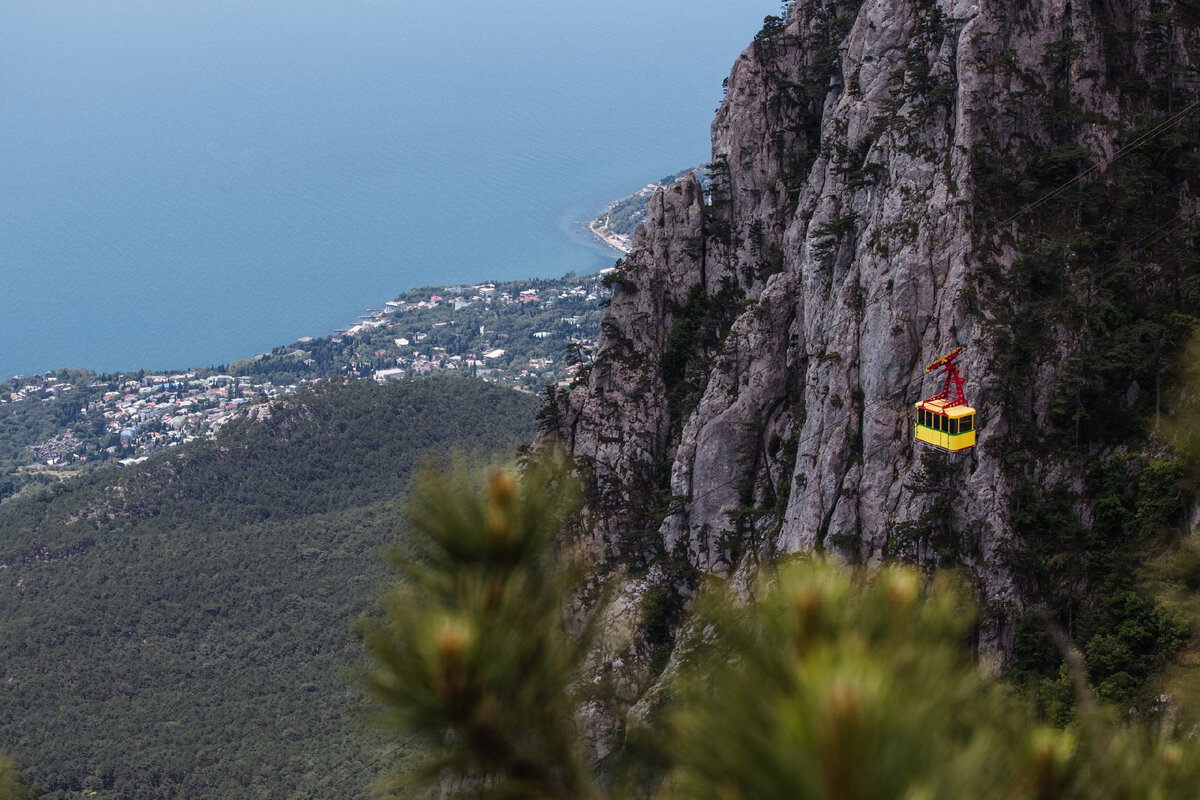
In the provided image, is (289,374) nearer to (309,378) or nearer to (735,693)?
(309,378)

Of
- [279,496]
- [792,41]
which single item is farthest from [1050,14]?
[279,496]

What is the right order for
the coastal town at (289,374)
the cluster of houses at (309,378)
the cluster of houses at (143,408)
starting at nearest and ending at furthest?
the cluster of houses at (143,408)
the coastal town at (289,374)
the cluster of houses at (309,378)

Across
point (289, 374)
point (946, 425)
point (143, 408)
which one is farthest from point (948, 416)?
point (289, 374)

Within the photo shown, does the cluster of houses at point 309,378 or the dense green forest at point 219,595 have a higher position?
the cluster of houses at point 309,378

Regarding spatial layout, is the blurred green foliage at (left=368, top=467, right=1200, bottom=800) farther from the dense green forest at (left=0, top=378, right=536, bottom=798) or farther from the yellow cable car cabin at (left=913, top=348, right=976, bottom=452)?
the dense green forest at (left=0, top=378, right=536, bottom=798)

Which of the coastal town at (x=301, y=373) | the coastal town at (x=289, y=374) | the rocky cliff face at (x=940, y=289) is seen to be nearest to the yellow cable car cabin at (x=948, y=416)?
the rocky cliff face at (x=940, y=289)

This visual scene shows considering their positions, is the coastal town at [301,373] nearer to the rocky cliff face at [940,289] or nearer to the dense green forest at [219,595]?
the dense green forest at [219,595]

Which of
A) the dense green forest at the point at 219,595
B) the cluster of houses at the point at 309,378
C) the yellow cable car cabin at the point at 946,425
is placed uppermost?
the cluster of houses at the point at 309,378
